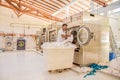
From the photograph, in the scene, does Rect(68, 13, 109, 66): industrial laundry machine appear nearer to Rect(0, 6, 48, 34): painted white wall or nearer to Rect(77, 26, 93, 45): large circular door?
Rect(77, 26, 93, 45): large circular door

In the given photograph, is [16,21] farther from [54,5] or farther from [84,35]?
[84,35]

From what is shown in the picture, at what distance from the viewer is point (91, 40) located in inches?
141

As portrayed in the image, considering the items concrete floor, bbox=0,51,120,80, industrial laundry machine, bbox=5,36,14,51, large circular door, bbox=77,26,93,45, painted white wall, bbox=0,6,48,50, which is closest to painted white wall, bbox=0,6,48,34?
painted white wall, bbox=0,6,48,50

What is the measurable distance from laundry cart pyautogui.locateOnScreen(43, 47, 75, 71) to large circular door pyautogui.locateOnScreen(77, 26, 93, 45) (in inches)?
26.0

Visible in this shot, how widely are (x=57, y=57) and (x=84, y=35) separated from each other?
132cm

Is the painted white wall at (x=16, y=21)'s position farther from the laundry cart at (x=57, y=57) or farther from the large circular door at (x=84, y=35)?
Answer: the laundry cart at (x=57, y=57)

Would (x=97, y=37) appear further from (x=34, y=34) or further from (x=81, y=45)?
(x=34, y=34)

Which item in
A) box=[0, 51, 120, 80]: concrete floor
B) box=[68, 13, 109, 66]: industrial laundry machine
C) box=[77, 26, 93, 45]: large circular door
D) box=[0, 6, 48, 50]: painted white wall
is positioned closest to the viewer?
box=[0, 51, 120, 80]: concrete floor

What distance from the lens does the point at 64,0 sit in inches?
253

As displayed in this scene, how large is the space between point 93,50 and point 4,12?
935 cm

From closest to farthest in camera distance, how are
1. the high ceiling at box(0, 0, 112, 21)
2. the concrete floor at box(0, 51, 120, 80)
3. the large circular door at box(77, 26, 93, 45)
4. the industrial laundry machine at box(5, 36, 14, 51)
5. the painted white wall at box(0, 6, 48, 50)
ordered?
the concrete floor at box(0, 51, 120, 80) → the large circular door at box(77, 26, 93, 45) → the high ceiling at box(0, 0, 112, 21) → the industrial laundry machine at box(5, 36, 14, 51) → the painted white wall at box(0, 6, 48, 50)

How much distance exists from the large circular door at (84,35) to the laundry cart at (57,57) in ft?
2.16

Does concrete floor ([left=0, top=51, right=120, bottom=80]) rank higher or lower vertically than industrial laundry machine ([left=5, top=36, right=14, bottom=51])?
lower

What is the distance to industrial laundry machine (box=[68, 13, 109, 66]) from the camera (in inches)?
135
